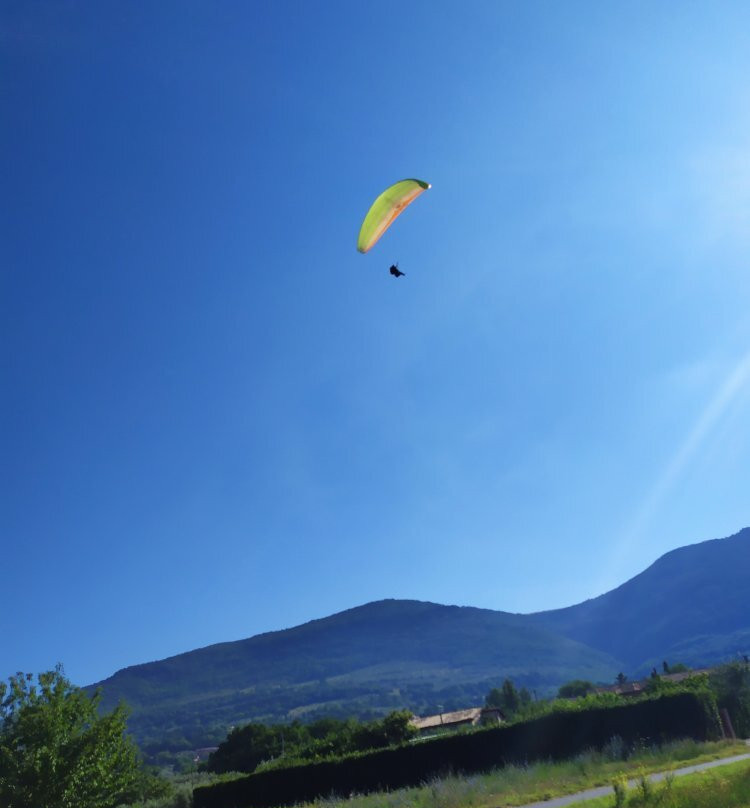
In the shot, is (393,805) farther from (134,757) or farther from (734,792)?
(134,757)

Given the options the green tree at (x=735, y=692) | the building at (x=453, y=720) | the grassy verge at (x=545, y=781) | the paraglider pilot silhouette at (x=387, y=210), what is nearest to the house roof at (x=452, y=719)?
the building at (x=453, y=720)

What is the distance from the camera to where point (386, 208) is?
34.0ft

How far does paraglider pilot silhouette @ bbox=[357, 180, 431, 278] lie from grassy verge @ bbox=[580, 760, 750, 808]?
976cm

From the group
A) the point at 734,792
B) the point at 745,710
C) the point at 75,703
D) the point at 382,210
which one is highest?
the point at 382,210

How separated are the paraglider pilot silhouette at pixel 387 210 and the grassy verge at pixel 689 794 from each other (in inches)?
384

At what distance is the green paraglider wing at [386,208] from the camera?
32.9 ft

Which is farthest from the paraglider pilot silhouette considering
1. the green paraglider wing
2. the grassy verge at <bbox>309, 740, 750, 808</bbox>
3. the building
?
the building

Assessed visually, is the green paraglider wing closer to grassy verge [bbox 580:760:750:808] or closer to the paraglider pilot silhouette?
the paraglider pilot silhouette

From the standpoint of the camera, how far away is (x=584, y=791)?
61.9 ft

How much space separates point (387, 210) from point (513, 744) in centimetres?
2792

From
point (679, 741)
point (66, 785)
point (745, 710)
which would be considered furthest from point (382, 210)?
point (745, 710)

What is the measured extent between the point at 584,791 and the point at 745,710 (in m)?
27.4

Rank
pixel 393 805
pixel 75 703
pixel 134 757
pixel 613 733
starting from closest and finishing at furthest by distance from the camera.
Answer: pixel 393 805
pixel 75 703
pixel 134 757
pixel 613 733

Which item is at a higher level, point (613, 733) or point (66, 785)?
point (66, 785)
